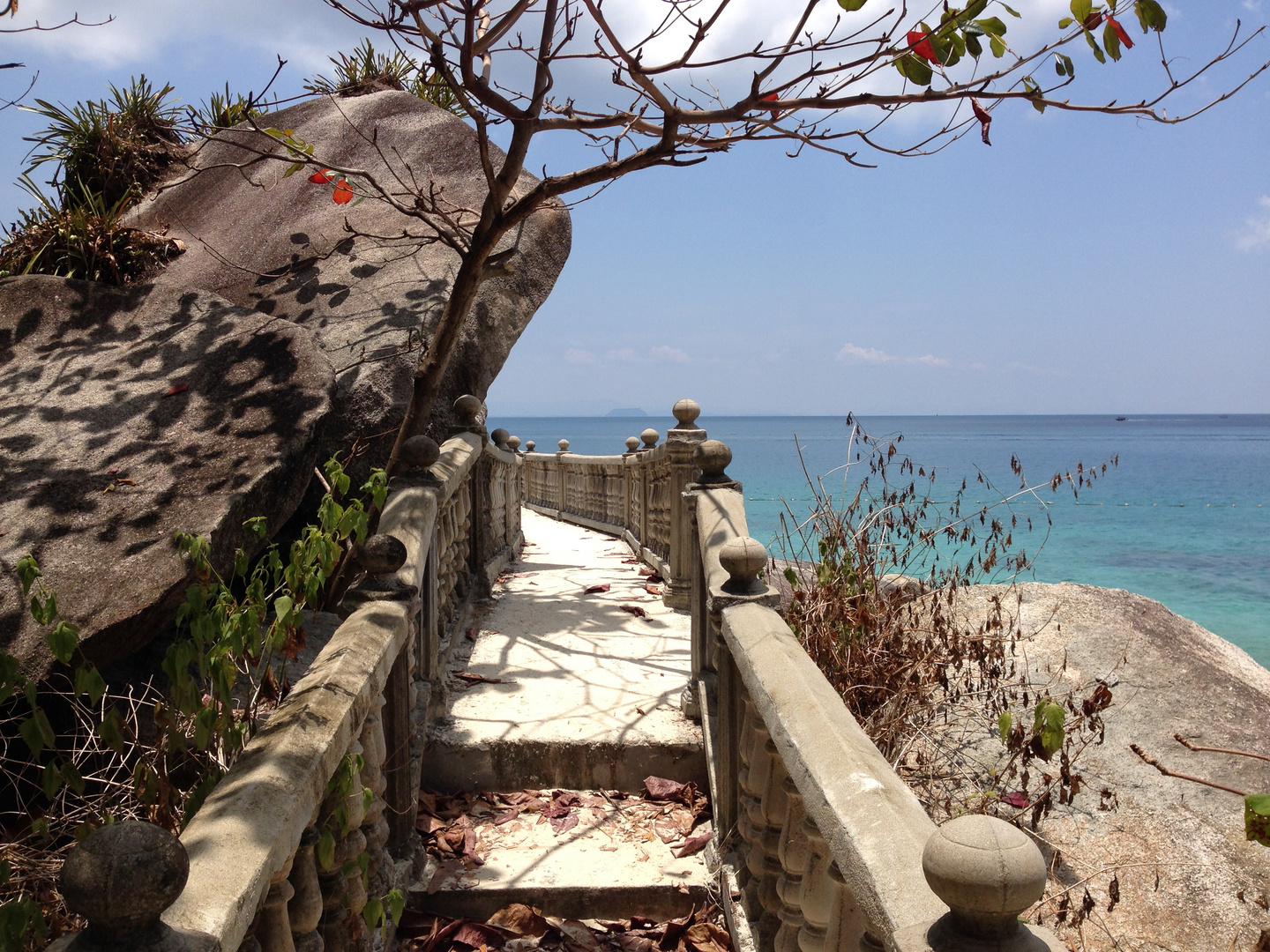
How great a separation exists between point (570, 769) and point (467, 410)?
2.82 metres

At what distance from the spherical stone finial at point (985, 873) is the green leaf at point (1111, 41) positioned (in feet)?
10.0

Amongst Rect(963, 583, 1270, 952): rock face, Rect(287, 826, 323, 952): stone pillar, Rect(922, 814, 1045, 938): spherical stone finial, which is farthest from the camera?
Rect(963, 583, 1270, 952): rock face

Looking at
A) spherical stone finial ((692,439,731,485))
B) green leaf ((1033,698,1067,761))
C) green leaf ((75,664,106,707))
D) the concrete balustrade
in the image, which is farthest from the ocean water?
green leaf ((75,664,106,707))

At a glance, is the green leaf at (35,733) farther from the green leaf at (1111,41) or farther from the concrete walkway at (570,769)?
the green leaf at (1111,41)

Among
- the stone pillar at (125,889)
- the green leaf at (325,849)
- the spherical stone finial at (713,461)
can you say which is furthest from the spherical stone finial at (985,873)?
the spherical stone finial at (713,461)

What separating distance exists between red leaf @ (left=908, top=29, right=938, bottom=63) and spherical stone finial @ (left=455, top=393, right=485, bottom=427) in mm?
3730

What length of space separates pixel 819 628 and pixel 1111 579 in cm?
2042

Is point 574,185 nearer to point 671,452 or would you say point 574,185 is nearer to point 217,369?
point 217,369

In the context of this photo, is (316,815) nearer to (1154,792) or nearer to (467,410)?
(467,410)

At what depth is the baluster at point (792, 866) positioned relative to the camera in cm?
245

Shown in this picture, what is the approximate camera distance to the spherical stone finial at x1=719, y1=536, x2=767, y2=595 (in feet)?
11.2

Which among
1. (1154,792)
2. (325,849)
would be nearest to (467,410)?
(325,849)

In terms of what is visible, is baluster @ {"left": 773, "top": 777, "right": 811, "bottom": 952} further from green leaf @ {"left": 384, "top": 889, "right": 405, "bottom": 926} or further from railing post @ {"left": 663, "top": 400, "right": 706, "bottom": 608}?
railing post @ {"left": 663, "top": 400, "right": 706, "bottom": 608}

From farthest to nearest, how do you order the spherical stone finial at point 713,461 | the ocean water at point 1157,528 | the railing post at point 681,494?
the ocean water at point 1157,528, the railing post at point 681,494, the spherical stone finial at point 713,461
